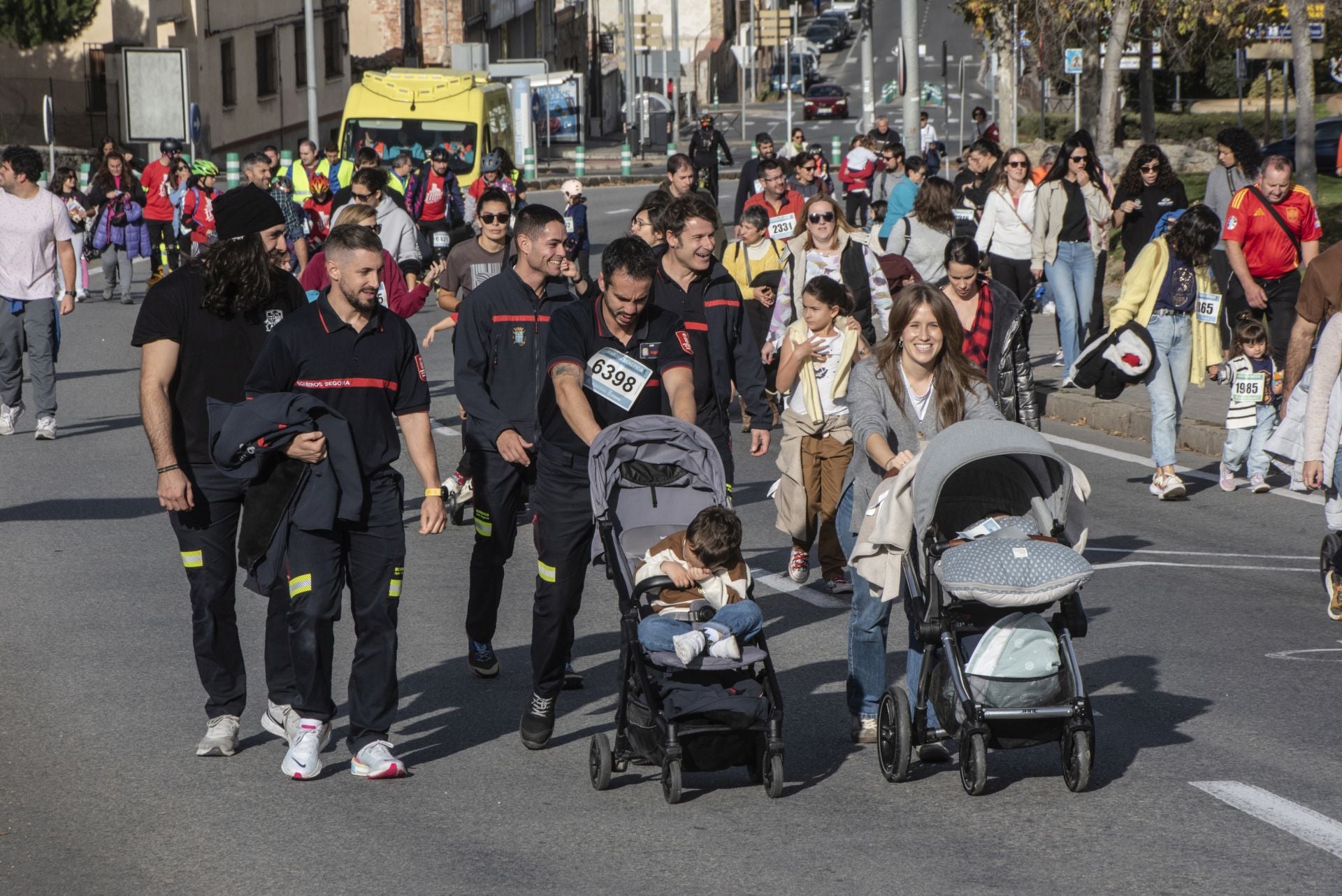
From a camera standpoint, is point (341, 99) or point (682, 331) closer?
point (682, 331)

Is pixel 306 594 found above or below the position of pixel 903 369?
below

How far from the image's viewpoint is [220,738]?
6.75 m

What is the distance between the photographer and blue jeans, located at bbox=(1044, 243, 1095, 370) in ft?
51.1

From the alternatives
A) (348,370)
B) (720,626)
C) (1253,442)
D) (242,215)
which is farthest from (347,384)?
(1253,442)

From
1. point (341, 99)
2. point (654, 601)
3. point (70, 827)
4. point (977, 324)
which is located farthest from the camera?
point (341, 99)

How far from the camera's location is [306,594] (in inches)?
249

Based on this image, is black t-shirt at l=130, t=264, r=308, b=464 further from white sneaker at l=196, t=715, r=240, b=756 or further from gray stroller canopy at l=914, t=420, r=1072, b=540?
gray stroller canopy at l=914, t=420, r=1072, b=540

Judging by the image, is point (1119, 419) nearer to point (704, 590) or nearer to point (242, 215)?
point (704, 590)

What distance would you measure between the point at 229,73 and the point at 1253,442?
42.2 metres

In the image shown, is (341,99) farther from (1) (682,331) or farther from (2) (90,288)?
(1) (682,331)

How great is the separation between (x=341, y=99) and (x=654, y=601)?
184ft

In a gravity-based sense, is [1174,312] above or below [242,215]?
below

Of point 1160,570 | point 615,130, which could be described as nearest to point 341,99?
point 615,130

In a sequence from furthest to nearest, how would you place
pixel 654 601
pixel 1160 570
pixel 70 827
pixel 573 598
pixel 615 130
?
pixel 615 130 → pixel 1160 570 → pixel 573 598 → pixel 654 601 → pixel 70 827
